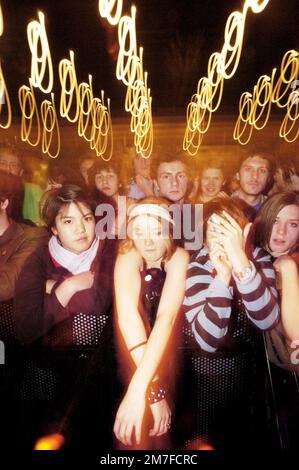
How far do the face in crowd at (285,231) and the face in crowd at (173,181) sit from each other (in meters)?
0.58

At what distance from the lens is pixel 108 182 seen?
7.30 ft

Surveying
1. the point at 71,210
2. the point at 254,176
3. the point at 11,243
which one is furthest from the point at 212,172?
the point at 11,243

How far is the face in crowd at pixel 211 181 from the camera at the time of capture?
211 cm

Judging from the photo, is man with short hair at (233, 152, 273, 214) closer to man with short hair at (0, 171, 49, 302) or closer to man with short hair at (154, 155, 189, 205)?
man with short hair at (154, 155, 189, 205)

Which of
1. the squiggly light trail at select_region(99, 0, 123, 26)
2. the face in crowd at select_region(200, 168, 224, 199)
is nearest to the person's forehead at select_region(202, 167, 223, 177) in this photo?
the face in crowd at select_region(200, 168, 224, 199)

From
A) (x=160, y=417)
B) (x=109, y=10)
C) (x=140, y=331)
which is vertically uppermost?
(x=109, y=10)

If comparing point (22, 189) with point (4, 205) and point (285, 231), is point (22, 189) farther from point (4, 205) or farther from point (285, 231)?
point (285, 231)

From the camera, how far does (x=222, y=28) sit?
3.40 metres

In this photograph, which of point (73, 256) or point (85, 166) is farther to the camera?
point (85, 166)

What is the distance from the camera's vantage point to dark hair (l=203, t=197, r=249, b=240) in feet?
6.23

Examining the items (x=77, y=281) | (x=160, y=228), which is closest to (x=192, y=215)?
(x=160, y=228)

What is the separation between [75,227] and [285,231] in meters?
1.19

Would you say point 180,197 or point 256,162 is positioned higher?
point 256,162
